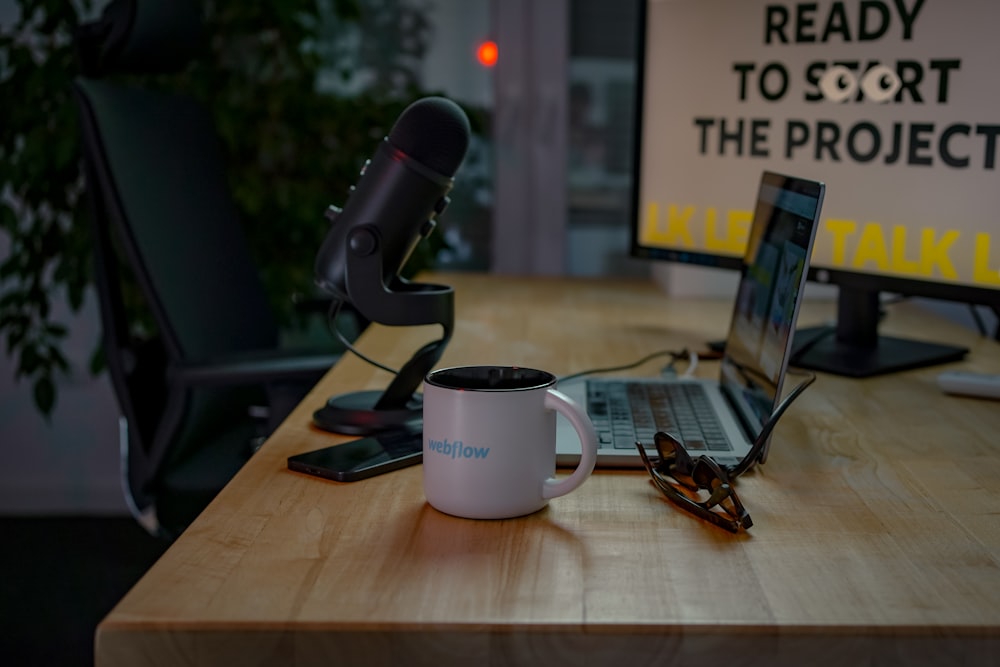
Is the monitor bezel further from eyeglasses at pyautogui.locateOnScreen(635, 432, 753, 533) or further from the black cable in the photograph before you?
eyeglasses at pyautogui.locateOnScreen(635, 432, 753, 533)

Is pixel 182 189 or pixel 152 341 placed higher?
pixel 182 189

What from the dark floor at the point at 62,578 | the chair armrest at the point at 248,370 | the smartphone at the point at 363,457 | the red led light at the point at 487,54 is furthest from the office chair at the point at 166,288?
the red led light at the point at 487,54

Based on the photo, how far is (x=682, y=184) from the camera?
1.69 metres

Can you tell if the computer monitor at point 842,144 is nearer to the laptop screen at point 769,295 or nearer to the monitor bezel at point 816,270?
the monitor bezel at point 816,270

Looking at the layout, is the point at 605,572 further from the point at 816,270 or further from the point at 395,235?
the point at 816,270

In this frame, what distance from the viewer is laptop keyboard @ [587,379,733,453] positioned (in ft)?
3.35

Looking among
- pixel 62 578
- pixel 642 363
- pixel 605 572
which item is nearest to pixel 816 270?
pixel 642 363

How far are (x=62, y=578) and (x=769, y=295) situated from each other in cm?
A: 206

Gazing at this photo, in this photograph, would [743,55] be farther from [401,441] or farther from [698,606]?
[698,606]

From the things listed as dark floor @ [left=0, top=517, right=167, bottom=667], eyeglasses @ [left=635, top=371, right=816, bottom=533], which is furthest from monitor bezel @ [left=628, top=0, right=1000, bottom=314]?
dark floor @ [left=0, top=517, right=167, bottom=667]

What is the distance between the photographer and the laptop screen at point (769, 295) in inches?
39.0

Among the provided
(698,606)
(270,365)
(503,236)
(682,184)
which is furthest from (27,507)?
(698,606)

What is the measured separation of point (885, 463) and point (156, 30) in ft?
3.83

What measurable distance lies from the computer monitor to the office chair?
2.07ft
